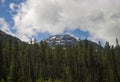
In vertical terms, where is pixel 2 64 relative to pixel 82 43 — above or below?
below

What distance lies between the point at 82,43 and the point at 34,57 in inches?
1389

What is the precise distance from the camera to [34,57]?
121 meters

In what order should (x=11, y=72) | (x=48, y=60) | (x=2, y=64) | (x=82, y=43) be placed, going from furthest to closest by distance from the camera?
(x=82, y=43), (x=48, y=60), (x=2, y=64), (x=11, y=72)

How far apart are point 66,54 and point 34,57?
1876 cm

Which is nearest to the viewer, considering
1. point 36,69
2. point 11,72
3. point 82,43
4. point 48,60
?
point 11,72

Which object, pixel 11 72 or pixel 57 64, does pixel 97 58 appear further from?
pixel 11 72

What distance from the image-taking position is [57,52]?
13288cm

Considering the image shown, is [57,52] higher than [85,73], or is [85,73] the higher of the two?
[57,52]

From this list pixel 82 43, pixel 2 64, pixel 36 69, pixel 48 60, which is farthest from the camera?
pixel 82 43

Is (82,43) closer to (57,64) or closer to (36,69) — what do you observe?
(57,64)

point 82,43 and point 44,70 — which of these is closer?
point 44,70

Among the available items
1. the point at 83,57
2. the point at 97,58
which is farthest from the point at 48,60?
the point at 97,58

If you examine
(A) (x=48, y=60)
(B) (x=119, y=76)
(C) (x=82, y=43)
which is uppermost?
(C) (x=82, y=43)

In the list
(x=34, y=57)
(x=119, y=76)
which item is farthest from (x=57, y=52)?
(x=119, y=76)
